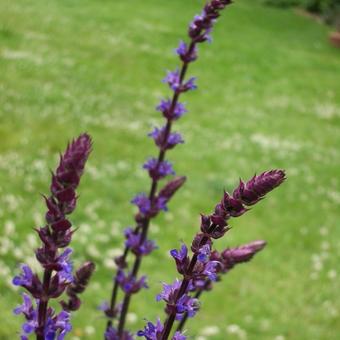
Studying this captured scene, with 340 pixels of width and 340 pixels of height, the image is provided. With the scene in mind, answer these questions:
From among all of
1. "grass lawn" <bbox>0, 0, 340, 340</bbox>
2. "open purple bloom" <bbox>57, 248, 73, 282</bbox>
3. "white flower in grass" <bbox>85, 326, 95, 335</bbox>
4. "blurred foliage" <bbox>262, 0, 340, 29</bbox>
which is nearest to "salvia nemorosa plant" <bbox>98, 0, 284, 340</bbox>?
"open purple bloom" <bbox>57, 248, 73, 282</bbox>

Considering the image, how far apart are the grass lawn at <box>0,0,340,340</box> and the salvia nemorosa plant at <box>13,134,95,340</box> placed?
3370 mm

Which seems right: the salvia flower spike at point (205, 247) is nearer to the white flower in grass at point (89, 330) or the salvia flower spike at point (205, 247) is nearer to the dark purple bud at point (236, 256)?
the dark purple bud at point (236, 256)

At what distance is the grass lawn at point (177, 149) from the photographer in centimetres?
627

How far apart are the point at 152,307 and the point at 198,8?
1652cm

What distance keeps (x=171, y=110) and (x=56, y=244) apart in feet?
4.37

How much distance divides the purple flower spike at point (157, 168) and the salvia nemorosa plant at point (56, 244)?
1135 millimetres

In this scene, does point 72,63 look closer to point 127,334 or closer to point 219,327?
point 219,327

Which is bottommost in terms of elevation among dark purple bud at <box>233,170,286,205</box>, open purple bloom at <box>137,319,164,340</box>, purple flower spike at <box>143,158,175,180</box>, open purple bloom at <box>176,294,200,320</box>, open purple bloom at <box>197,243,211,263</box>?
purple flower spike at <box>143,158,175,180</box>

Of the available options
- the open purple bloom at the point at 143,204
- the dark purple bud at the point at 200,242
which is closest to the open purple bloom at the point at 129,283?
the open purple bloom at the point at 143,204

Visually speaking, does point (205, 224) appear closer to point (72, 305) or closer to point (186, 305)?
point (186, 305)

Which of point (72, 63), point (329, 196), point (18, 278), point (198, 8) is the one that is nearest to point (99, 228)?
point (329, 196)

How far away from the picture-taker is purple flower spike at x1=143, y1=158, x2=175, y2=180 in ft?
7.64

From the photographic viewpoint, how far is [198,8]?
69.1 feet

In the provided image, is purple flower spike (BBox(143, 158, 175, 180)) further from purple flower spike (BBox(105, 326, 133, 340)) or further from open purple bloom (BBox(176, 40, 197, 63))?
purple flower spike (BBox(105, 326, 133, 340))
